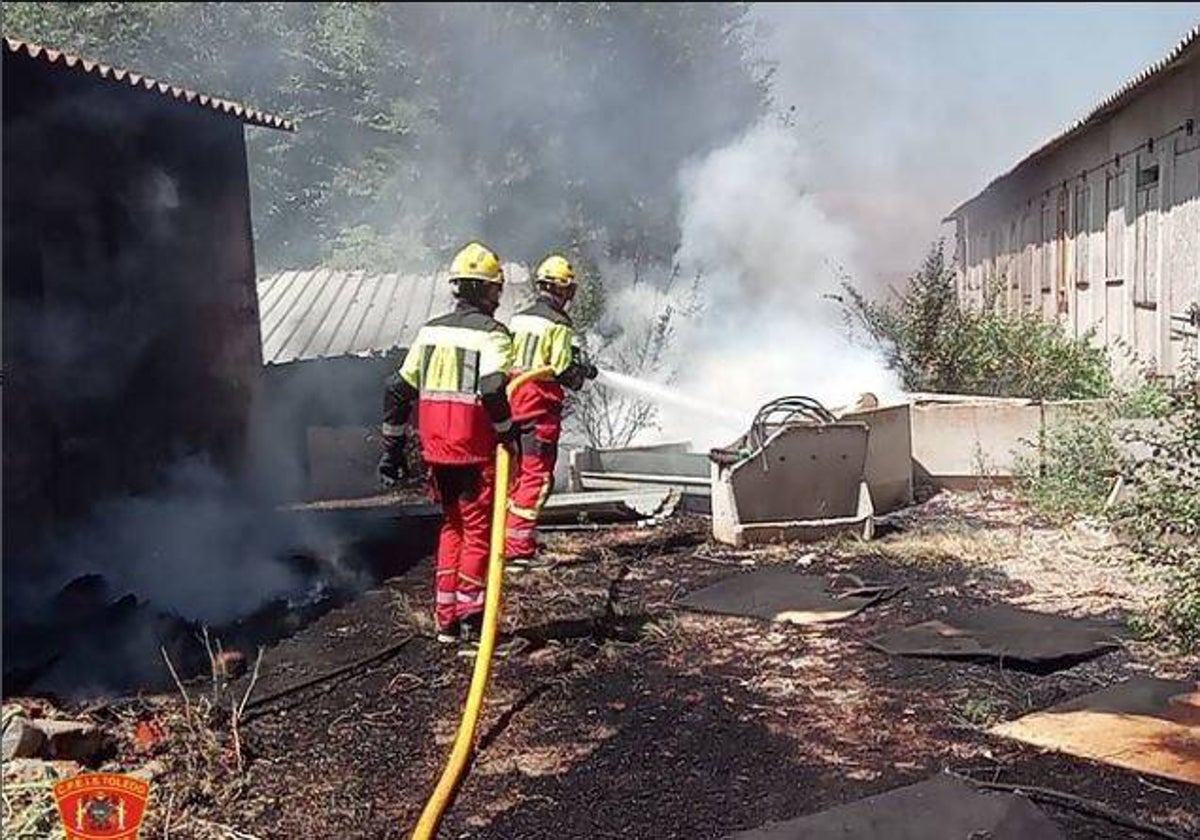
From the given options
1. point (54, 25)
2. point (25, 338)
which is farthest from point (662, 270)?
point (25, 338)

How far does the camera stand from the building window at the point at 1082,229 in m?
13.0

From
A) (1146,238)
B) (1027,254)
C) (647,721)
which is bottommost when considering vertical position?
(647,721)

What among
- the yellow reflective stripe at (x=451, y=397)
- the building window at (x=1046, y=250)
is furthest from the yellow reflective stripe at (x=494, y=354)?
the building window at (x=1046, y=250)

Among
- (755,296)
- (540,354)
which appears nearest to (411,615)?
(540,354)

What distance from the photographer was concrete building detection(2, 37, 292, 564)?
6707mm

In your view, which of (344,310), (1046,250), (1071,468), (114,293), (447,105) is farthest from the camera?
(447,105)

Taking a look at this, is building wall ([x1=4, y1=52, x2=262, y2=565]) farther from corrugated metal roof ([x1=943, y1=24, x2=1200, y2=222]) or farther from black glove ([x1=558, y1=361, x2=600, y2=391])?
corrugated metal roof ([x1=943, y1=24, x2=1200, y2=222])

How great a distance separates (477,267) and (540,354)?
1317mm

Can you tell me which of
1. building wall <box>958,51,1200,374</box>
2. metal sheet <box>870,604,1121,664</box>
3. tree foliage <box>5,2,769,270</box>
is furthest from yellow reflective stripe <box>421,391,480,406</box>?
tree foliage <box>5,2,769,270</box>

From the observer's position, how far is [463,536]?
18.9ft

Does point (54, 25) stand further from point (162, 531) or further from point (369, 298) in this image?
point (162, 531)

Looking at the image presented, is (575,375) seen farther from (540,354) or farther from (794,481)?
(794,481)

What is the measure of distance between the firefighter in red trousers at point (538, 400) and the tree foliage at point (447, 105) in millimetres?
11954

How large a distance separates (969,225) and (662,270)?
7.78 m
